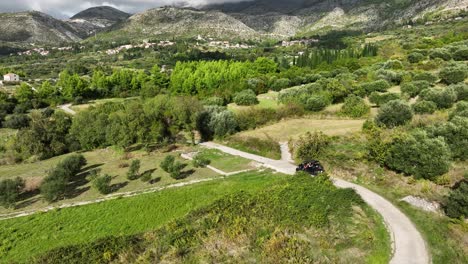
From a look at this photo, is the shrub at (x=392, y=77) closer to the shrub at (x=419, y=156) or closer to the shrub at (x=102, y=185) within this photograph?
the shrub at (x=419, y=156)

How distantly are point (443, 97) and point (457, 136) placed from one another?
18.4 meters

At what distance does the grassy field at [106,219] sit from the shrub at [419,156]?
9580 mm

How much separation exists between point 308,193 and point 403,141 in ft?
35.3

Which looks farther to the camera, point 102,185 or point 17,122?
point 17,122

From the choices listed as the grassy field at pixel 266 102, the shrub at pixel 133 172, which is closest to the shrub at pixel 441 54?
the grassy field at pixel 266 102

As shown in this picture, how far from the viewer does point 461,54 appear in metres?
71.9

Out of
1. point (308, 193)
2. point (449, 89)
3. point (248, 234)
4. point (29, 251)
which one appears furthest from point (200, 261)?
point (449, 89)

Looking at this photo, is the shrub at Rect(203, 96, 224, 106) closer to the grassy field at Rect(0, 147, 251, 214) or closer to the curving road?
the grassy field at Rect(0, 147, 251, 214)

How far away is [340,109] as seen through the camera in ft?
168

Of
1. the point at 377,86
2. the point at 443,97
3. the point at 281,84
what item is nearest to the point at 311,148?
the point at 443,97

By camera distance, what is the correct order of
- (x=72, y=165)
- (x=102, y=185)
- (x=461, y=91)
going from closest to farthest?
(x=102, y=185)
(x=72, y=165)
(x=461, y=91)

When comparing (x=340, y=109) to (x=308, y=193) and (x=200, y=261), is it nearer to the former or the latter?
(x=308, y=193)

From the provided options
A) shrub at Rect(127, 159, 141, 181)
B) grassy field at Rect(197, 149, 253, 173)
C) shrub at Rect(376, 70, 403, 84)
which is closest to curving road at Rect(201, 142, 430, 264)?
grassy field at Rect(197, 149, 253, 173)

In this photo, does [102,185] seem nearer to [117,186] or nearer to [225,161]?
[117,186]
